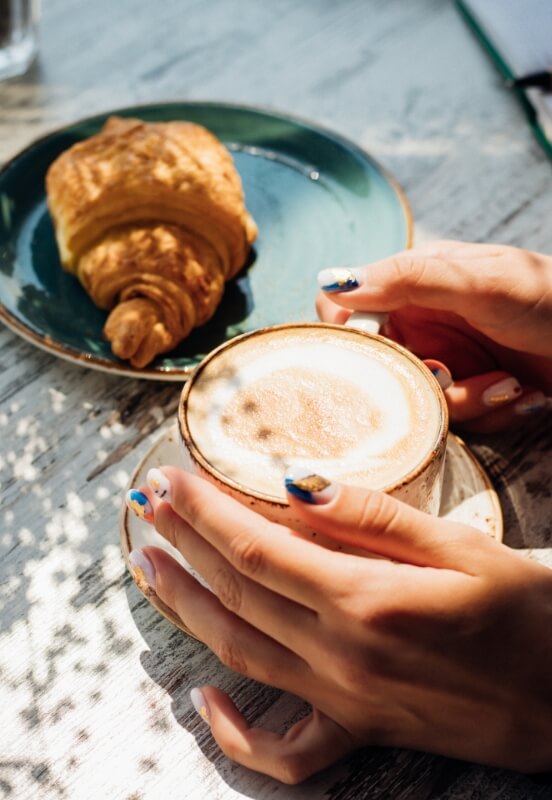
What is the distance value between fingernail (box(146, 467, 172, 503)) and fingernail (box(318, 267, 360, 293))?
30cm

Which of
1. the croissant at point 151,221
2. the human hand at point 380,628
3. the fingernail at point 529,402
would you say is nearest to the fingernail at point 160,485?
the human hand at point 380,628

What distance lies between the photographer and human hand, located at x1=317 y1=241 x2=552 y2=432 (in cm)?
88

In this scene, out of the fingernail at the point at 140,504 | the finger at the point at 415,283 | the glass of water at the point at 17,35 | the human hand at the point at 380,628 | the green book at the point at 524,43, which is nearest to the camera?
the human hand at the point at 380,628

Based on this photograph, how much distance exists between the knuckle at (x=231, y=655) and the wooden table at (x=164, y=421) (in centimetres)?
5

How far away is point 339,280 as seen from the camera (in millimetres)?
A: 883

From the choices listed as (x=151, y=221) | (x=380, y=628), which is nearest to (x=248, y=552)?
(x=380, y=628)

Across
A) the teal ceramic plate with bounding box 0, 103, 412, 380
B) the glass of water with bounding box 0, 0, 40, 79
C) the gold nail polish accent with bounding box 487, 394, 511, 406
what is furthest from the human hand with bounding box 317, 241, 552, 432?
the glass of water with bounding box 0, 0, 40, 79

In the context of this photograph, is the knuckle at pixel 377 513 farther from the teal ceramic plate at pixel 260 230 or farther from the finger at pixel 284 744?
the teal ceramic plate at pixel 260 230

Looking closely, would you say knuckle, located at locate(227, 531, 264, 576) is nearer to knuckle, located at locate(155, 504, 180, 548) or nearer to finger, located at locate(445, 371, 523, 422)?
knuckle, located at locate(155, 504, 180, 548)

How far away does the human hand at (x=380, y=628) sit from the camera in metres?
0.63

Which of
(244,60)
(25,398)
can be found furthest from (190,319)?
(244,60)

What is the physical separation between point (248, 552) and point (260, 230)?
0.69 m

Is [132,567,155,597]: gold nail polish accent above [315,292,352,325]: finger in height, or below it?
above

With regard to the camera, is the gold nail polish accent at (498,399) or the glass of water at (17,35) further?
the glass of water at (17,35)
